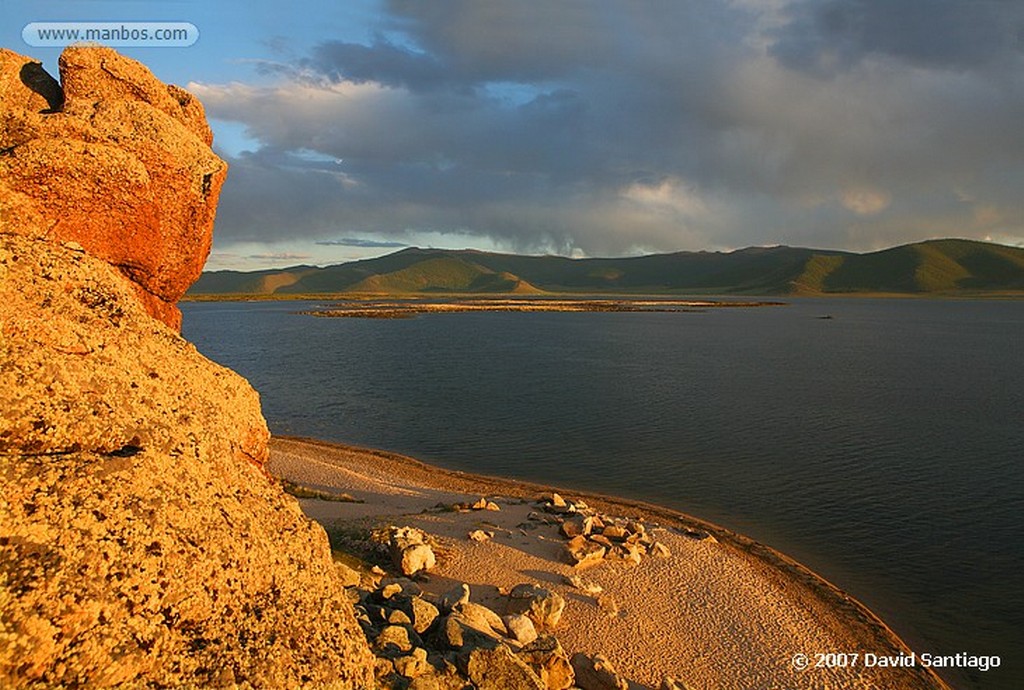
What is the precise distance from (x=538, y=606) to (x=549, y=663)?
3.57m

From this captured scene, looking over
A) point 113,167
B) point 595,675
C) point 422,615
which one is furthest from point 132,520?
point 595,675

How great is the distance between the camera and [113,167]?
1035cm

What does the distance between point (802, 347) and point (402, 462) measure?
3283 inches

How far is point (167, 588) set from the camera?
632cm

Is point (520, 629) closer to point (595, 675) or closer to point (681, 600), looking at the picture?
point (595, 675)

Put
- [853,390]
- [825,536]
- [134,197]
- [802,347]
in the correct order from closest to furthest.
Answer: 1. [134,197]
2. [825,536]
3. [853,390]
4. [802,347]

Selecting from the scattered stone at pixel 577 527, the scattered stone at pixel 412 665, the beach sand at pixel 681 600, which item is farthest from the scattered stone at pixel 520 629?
the scattered stone at pixel 577 527

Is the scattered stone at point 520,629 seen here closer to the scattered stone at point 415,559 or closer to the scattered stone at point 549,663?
the scattered stone at point 549,663

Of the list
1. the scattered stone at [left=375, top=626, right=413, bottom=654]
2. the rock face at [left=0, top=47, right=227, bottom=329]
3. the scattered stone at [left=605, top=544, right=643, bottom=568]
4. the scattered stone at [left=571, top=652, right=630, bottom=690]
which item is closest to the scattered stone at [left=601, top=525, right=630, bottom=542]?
the scattered stone at [left=605, top=544, right=643, bottom=568]

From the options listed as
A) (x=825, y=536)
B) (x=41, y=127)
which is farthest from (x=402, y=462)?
(x=41, y=127)

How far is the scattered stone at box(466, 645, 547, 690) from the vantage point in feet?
35.3

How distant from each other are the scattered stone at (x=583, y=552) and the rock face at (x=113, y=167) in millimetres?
14525

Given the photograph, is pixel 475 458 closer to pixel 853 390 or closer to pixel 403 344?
pixel 853 390

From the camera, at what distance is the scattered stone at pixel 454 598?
1421cm
